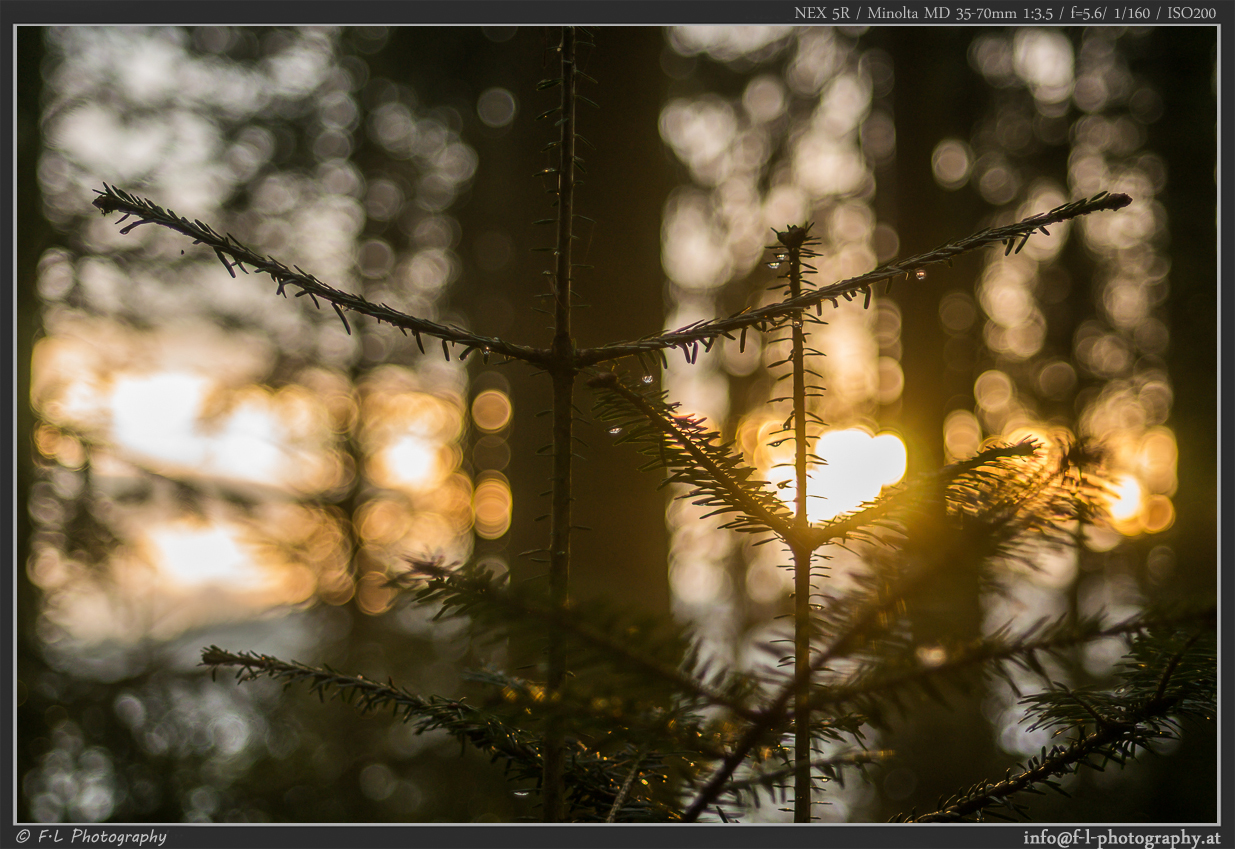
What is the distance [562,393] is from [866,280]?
0.31 metres

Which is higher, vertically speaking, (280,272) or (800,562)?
(280,272)

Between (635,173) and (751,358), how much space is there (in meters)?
1.79

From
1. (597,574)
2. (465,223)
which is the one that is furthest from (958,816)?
(465,223)

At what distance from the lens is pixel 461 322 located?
4.57 m

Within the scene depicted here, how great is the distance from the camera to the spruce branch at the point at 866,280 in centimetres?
55

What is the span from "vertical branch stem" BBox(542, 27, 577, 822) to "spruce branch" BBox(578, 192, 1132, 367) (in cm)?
6

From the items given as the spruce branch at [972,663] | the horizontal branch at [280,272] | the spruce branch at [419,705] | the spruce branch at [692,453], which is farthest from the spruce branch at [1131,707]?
the horizontal branch at [280,272]

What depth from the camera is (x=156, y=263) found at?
3.35 metres

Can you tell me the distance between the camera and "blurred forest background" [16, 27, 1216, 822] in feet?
10.3

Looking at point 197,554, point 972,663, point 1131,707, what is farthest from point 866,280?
point 197,554

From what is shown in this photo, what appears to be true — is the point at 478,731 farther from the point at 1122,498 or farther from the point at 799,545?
the point at 1122,498

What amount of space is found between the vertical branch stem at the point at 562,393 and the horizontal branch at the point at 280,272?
29 millimetres

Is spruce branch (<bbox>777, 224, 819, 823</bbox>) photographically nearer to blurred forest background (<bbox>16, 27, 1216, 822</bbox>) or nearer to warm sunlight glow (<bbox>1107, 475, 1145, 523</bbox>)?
warm sunlight glow (<bbox>1107, 475, 1145, 523</bbox>)

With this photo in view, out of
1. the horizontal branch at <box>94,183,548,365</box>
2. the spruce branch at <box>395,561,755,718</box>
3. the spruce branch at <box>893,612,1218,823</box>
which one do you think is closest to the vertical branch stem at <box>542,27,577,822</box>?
the horizontal branch at <box>94,183,548,365</box>
